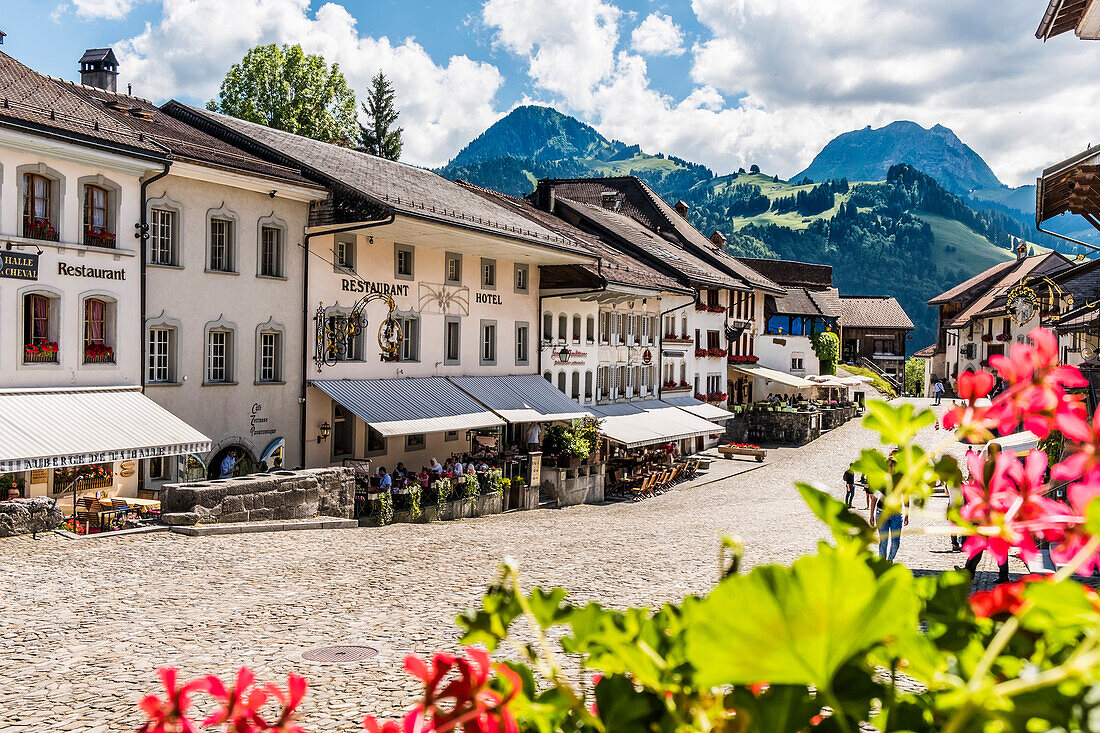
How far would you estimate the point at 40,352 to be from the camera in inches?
755

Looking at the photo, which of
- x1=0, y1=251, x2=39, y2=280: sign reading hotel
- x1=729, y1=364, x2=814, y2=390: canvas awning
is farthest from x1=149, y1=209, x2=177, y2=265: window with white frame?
x1=729, y1=364, x2=814, y2=390: canvas awning

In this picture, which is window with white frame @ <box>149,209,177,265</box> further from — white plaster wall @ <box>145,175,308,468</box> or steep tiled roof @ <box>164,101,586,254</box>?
steep tiled roof @ <box>164,101,586,254</box>

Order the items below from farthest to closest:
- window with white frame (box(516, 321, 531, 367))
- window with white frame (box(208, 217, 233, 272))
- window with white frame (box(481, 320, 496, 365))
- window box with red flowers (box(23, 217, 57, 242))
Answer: window with white frame (box(516, 321, 531, 367)) < window with white frame (box(481, 320, 496, 365)) < window with white frame (box(208, 217, 233, 272)) < window box with red flowers (box(23, 217, 57, 242))

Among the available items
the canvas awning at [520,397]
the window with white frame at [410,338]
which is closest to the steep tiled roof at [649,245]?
the canvas awning at [520,397]

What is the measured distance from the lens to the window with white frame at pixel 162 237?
2164 centimetres

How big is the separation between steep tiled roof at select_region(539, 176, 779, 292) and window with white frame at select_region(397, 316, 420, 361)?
25746 millimetres

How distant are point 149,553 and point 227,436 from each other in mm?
7508

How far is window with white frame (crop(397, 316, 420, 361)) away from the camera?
2895cm

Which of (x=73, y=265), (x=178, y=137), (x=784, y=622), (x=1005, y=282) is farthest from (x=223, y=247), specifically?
(x=1005, y=282)

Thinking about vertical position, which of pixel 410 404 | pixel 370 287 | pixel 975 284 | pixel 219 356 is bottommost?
pixel 410 404

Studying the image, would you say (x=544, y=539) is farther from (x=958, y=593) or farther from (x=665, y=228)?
(x=665, y=228)

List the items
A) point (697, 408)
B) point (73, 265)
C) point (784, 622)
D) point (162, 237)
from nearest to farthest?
point (784, 622)
point (73, 265)
point (162, 237)
point (697, 408)

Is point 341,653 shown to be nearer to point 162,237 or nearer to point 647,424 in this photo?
point 162,237

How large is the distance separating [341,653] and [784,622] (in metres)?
10.6
